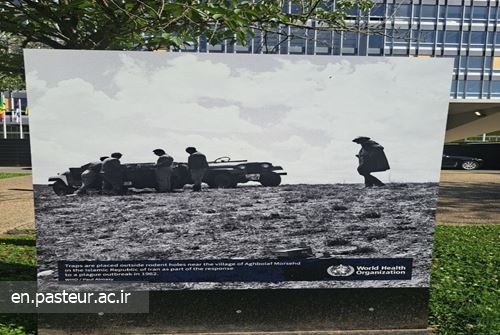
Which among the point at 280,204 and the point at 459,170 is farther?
the point at 459,170

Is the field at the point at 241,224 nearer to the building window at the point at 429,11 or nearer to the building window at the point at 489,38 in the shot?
the building window at the point at 429,11

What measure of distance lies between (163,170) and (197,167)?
30 centimetres

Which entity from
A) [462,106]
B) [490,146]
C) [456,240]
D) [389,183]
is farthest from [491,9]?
[389,183]

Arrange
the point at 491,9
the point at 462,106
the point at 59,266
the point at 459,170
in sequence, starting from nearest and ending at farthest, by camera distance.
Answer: the point at 59,266 < the point at 462,106 < the point at 459,170 < the point at 491,9

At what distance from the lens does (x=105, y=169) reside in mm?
3355

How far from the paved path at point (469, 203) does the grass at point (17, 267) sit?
27.2 ft

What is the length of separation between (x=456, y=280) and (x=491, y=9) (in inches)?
2192

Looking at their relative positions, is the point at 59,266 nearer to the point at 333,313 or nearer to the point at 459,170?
the point at 333,313

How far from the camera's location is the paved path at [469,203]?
9534 millimetres

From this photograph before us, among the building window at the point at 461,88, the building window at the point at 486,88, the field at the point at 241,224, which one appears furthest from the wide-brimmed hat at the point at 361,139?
the building window at the point at 486,88

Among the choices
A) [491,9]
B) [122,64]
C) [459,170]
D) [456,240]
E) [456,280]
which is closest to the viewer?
[122,64]

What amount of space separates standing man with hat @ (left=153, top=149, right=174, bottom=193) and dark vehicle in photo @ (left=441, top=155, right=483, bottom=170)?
25131 millimetres

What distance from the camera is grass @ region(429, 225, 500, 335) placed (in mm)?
3959

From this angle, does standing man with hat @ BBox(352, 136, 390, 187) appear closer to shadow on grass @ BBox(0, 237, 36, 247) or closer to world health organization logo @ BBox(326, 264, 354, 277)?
world health organization logo @ BBox(326, 264, 354, 277)
